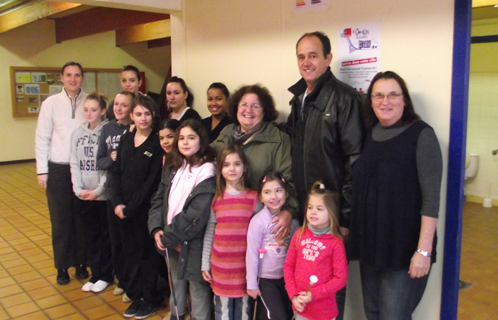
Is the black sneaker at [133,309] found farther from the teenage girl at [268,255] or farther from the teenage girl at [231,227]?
the teenage girl at [268,255]

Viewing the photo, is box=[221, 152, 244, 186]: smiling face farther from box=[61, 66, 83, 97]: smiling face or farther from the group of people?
box=[61, 66, 83, 97]: smiling face

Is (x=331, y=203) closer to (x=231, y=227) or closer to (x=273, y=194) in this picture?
(x=273, y=194)

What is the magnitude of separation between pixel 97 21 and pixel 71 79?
14.8ft

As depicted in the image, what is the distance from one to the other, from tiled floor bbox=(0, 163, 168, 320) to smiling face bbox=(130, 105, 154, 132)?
50.2 inches

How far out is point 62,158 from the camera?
133 inches

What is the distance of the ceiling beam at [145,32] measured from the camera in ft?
23.2

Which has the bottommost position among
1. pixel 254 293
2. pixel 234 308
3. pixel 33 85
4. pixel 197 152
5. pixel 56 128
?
pixel 234 308

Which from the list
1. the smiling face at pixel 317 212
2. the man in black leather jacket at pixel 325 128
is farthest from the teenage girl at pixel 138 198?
the smiling face at pixel 317 212

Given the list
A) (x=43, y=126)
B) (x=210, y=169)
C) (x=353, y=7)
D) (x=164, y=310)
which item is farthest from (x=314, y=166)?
(x=43, y=126)

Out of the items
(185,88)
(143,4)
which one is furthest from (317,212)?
(143,4)

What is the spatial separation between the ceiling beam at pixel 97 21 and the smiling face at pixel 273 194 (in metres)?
4.50

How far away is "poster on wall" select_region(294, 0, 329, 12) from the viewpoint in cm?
253

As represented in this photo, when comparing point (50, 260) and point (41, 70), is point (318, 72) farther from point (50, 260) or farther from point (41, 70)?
point (41, 70)

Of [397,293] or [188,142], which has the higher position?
[188,142]
